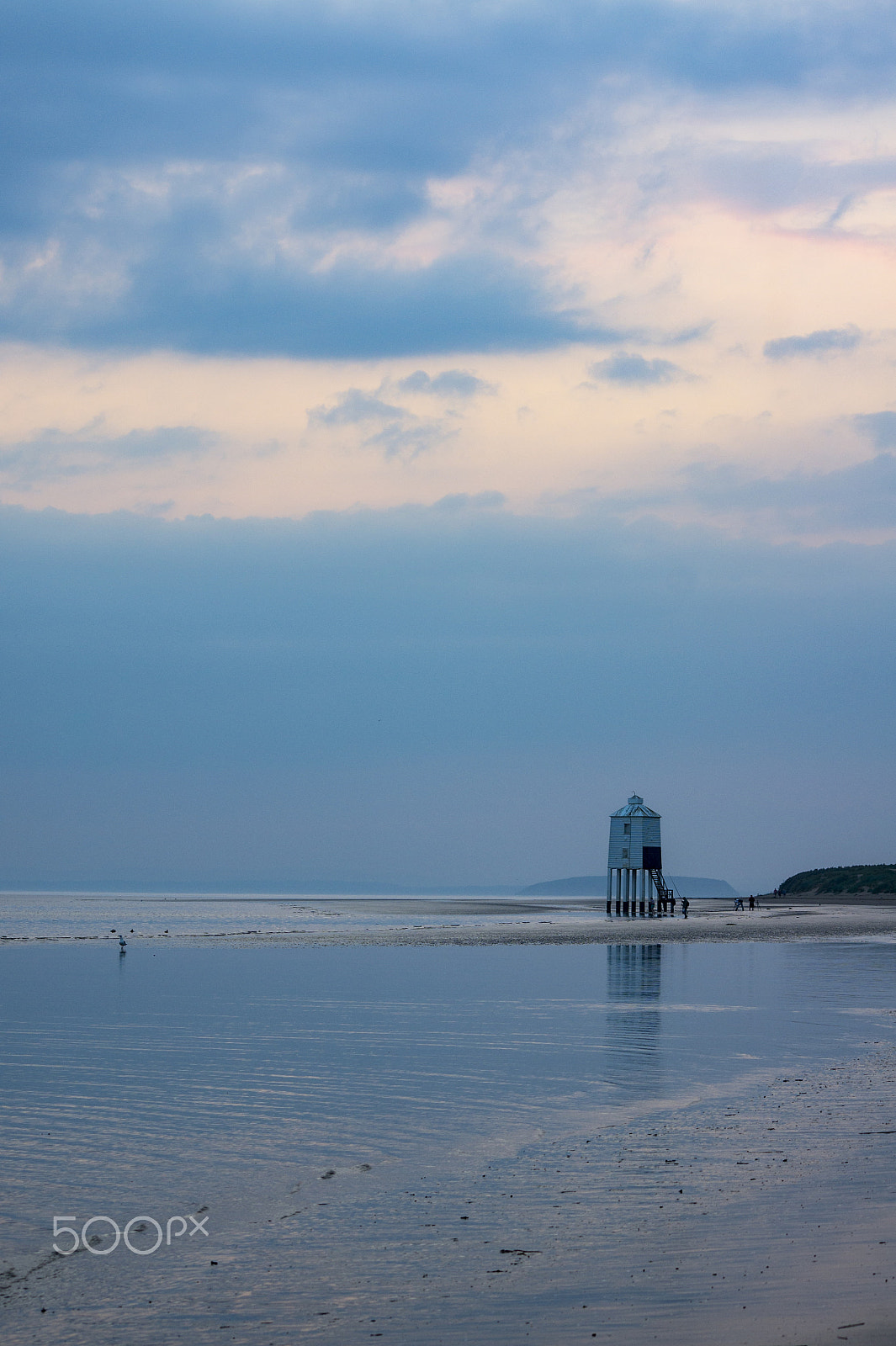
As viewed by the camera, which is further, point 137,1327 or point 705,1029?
point 705,1029

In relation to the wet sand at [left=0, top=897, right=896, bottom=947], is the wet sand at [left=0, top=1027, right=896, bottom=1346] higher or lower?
higher

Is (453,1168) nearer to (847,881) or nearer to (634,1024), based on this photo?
(634,1024)

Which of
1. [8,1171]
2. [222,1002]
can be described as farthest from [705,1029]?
[8,1171]

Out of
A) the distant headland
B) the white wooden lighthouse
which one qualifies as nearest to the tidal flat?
the white wooden lighthouse

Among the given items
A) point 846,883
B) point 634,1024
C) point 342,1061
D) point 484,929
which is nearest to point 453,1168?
point 342,1061

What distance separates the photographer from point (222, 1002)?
29.9 metres

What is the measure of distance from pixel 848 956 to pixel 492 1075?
28686 mm

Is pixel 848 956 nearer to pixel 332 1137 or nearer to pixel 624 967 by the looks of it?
pixel 624 967

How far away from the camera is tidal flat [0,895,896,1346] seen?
898 cm

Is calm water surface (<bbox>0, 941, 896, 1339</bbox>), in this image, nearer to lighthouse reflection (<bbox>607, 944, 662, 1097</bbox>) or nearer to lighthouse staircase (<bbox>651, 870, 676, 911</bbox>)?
lighthouse reflection (<bbox>607, 944, 662, 1097</bbox>)

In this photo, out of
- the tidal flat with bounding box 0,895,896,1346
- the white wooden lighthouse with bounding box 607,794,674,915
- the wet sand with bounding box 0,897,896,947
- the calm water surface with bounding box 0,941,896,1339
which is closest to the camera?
the tidal flat with bounding box 0,895,896,1346

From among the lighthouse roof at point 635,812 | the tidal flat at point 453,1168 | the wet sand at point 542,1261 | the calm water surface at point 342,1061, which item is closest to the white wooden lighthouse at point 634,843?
the lighthouse roof at point 635,812

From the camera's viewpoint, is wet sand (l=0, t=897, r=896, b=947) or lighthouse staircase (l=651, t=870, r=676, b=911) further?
lighthouse staircase (l=651, t=870, r=676, b=911)

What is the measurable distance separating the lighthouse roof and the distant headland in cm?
3321
